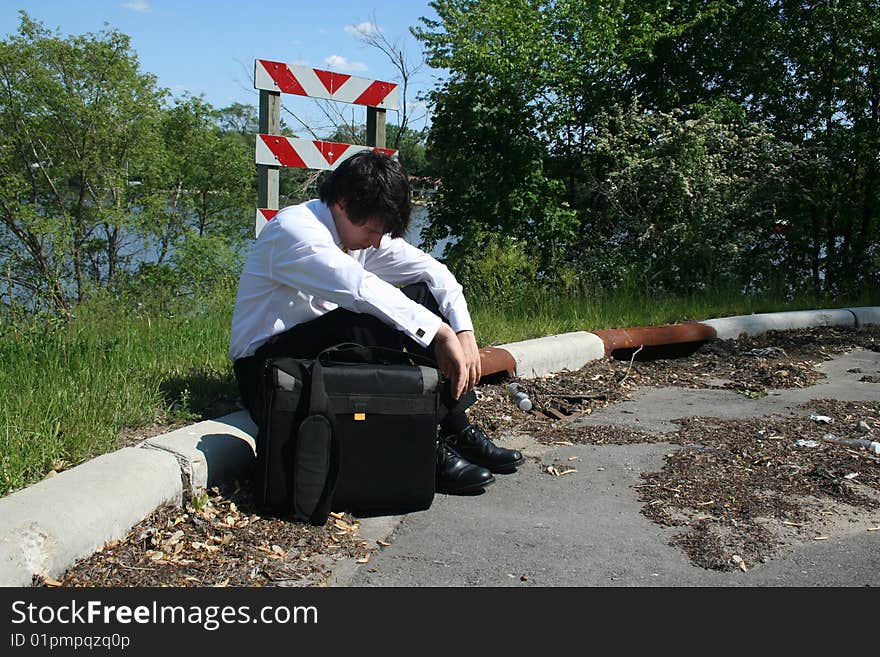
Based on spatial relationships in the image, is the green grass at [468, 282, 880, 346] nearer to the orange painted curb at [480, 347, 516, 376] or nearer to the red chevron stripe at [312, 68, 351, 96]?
the orange painted curb at [480, 347, 516, 376]

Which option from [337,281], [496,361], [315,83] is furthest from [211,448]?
[315,83]

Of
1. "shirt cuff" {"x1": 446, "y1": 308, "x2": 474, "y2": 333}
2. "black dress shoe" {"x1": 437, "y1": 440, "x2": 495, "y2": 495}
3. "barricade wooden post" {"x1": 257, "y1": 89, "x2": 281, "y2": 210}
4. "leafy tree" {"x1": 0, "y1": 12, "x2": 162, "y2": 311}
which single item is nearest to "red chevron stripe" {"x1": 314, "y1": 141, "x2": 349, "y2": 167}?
"barricade wooden post" {"x1": 257, "y1": 89, "x2": 281, "y2": 210}

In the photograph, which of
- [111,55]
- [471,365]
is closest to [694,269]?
[471,365]

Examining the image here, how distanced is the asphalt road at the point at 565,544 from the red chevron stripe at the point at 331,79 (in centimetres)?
392

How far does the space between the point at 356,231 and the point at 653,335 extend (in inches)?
146

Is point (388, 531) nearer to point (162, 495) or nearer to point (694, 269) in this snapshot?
point (162, 495)

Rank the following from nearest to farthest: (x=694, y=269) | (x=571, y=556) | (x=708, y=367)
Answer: (x=571, y=556) → (x=708, y=367) → (x=694, y=269)

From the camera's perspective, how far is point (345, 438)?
3.03m

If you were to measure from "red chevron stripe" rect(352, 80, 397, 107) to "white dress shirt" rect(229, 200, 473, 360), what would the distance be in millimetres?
3689

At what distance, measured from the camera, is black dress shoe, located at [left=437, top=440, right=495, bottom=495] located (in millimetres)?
3449

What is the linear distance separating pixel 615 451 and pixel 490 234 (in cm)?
599

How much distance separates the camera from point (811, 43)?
1173 cm

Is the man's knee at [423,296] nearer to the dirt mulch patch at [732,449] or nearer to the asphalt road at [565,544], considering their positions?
the asphalt road at [565,544]
